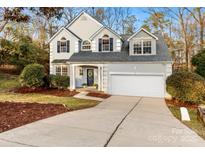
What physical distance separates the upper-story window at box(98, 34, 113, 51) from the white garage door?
2.81 meters

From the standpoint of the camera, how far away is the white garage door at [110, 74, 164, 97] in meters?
16.8

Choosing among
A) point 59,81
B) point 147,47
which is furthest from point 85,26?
point 147,47

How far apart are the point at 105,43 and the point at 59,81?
528 centimetres

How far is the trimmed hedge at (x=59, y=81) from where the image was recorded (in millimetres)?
18547

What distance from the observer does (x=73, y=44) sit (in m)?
20.4

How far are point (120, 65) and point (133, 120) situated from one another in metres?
9.18

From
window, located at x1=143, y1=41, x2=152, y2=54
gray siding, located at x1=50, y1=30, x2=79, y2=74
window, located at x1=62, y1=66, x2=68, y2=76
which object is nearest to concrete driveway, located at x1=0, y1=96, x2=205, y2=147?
window, located at x1=143, y1=41, x2=152, y2=54

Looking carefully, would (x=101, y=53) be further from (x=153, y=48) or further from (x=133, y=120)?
(x=133, y=120)

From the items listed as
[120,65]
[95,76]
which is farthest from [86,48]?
[120,65]

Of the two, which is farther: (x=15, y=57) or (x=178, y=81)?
(x=15, y=57)

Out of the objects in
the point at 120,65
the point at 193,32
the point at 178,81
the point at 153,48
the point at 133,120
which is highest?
the point at 193,32

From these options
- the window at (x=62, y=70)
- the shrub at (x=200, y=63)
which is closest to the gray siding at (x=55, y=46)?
the window at (x=62, y=70)

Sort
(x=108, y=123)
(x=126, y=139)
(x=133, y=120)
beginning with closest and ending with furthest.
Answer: (x=126, y=139), (x=108, y=123), (x=133, y=120)

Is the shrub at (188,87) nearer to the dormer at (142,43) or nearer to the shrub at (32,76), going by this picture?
the dormer at (142,43)
